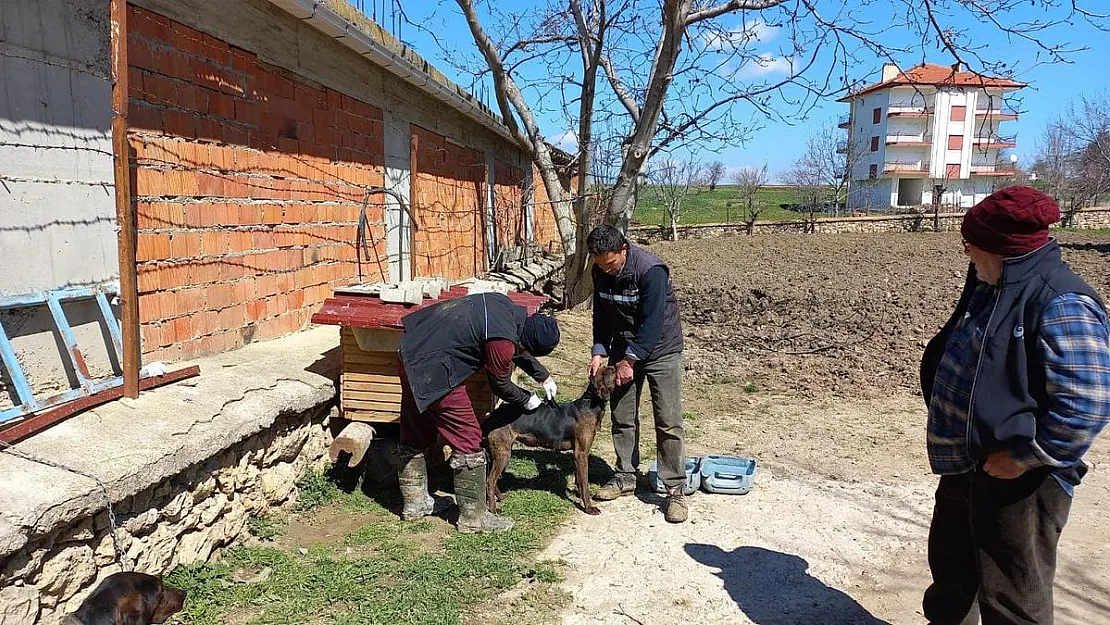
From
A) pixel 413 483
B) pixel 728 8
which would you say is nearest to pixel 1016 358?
pixel 413 483

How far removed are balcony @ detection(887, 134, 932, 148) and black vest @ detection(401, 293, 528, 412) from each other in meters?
62.1

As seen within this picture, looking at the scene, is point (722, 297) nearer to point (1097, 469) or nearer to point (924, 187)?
point (1097, 469)

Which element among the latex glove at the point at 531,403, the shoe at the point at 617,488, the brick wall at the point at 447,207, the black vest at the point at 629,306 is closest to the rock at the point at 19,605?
the latex glove at the point at 531,403

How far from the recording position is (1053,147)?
184 ft

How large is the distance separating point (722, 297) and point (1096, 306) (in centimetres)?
1161

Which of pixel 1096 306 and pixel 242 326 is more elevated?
pixel 1096 306

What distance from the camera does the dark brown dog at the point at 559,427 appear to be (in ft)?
15.9

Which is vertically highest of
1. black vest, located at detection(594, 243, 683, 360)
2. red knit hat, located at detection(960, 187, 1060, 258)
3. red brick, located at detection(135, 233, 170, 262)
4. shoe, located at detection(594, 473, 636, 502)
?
red knit hat, located at detection(960, 187, 1060, 258)

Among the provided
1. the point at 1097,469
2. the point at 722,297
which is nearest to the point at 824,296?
the point at 722,297

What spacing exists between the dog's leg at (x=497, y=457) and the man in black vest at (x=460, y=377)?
0.12 metres

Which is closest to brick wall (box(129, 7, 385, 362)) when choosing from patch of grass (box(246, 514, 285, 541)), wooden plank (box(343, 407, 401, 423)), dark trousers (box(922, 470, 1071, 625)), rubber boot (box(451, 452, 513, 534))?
wooden plank (box(343, 407, 401, 423))

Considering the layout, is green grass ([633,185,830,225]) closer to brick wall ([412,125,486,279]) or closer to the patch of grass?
brick wall ([412,125,486,279])

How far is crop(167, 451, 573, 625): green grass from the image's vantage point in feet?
11.7

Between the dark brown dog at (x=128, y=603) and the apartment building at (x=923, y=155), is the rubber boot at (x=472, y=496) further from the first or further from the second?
the apartment building at (x=923, y=155)
